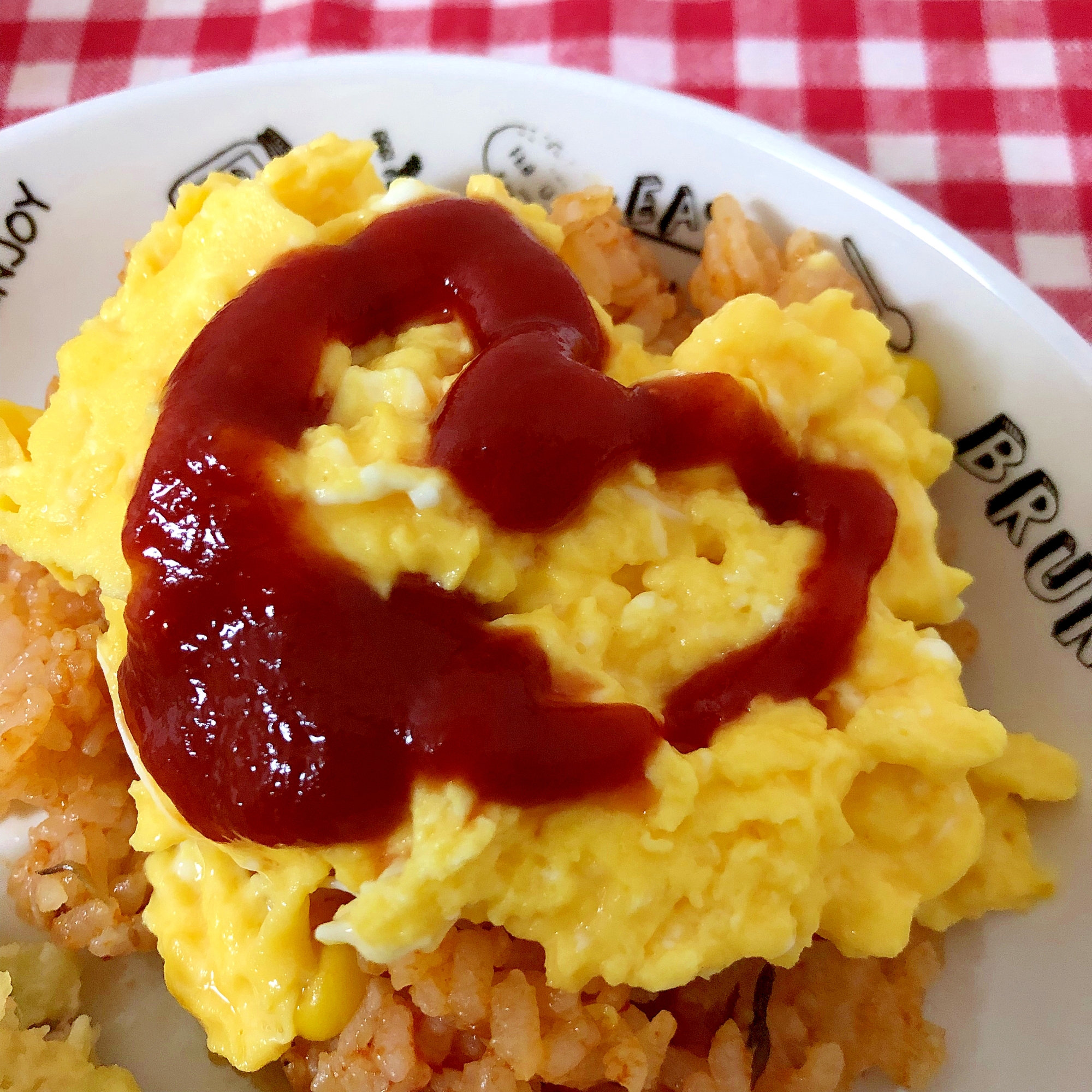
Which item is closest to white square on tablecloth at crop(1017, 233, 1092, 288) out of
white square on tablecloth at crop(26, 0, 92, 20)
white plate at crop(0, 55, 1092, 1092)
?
white plate at crop(0, 55, 1092, 1092)

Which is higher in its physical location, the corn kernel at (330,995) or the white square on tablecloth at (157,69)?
the white square on tablecloth at (157,69)

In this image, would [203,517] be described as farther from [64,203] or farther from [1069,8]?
[1069,8]

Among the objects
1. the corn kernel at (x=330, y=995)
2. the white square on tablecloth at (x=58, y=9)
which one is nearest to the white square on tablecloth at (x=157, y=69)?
the white square on tablecloth at (x=58, y=9)

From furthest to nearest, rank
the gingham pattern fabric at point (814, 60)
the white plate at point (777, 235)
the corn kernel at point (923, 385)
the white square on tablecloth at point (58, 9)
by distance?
the white square on tablecloth at point (58, 9) < the gingham pattern fabric at point (814, 60) < the corn kernel at point (923, 385) < the white plate at point (777, 235)

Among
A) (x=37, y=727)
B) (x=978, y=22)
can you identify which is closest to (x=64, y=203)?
(x=37, y=727)

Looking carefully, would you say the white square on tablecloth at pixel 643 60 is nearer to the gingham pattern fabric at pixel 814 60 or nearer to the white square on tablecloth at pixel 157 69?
the gingham pattern fabric at pixel 814 60

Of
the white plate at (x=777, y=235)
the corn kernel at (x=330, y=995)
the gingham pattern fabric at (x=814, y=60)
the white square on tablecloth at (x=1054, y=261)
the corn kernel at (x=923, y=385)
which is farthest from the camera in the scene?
the gingham pattern fabric at (x=814, y=60)

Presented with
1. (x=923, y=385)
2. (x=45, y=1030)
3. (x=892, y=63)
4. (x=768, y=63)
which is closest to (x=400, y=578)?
(x=45, y=1030)
